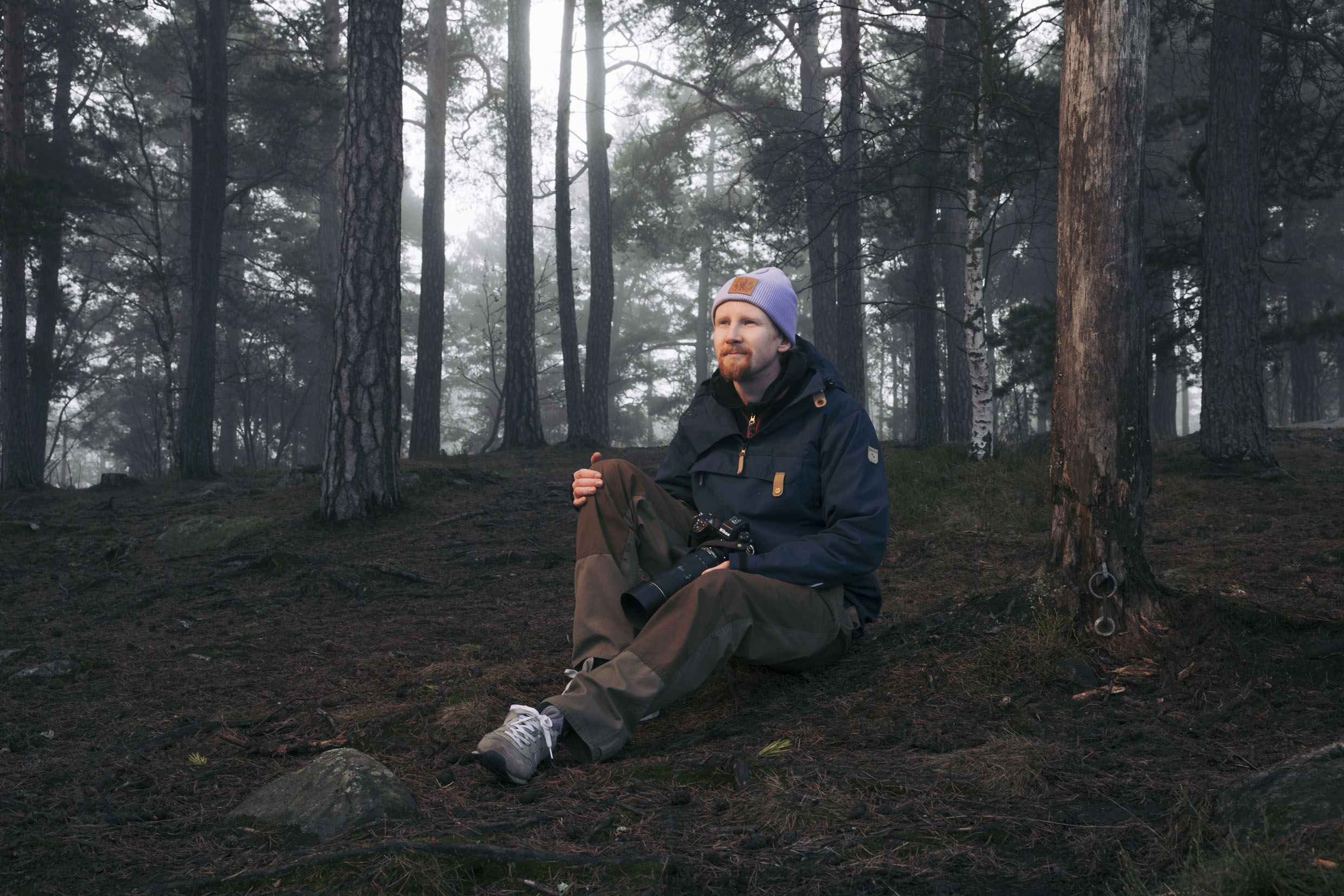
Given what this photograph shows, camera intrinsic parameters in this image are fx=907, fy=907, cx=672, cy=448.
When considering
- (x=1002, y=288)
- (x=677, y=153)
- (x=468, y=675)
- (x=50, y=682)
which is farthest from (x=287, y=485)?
(x=1002, y=288)

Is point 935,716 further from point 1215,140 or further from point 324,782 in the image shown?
point 1215,140

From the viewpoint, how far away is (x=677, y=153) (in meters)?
20.9

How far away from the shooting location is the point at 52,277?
16969 millimetres

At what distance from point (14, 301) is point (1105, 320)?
1490cm

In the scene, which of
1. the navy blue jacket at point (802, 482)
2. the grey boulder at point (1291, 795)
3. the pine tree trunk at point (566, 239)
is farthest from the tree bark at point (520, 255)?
the grey boulder at point (1291, 795)

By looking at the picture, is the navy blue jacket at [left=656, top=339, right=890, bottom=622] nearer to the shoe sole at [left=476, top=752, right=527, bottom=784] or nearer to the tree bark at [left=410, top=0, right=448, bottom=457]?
the shoe sole at [left=476, top=752, right=527, bottom=784]

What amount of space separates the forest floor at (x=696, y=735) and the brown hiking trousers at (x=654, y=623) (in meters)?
0.18

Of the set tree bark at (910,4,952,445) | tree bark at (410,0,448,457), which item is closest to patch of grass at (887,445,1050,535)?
Result: tree bark at (910,4,952,445)

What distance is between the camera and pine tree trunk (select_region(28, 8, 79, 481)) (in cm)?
1603

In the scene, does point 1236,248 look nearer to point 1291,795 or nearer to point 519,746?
point 1291,795

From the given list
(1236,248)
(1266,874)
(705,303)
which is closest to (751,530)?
(1266,874)

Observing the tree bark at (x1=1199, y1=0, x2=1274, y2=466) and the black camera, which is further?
the tree bark at (x1=1199, y1=0, x2=1274, y2=466)

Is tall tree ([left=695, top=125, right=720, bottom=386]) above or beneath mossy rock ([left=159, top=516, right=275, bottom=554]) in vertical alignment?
above

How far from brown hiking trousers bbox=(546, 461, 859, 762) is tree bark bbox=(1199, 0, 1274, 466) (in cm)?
827
